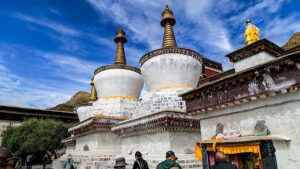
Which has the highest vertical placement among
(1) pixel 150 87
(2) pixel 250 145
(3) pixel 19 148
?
(1) pixel 150 87

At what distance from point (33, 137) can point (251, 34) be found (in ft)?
69.3

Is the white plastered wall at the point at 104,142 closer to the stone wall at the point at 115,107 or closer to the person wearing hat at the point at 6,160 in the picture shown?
the stone wall at the point at 115,107

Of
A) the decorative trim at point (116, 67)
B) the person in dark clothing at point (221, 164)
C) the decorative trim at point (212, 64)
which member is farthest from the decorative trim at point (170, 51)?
the decorative trim at point (212, 64)

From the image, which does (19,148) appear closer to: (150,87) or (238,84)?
(150,87)

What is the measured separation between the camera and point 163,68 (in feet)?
37.3

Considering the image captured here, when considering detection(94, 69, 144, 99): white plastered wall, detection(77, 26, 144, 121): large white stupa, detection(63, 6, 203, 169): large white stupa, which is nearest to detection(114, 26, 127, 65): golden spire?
detection(63, 6, 203, 169): large white stupa

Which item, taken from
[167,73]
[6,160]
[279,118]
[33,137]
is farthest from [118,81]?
[33,137]

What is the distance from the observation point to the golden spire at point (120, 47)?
16641 millimetres

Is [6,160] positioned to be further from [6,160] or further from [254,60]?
[254,60]

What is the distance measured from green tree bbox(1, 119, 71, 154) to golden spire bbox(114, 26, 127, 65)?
11.4 metres

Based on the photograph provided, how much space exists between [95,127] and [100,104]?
2.48m

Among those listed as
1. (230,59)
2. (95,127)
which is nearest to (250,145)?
(230,59)

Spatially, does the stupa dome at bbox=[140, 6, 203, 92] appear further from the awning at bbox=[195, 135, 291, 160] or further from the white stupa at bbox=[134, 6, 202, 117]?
the awning at bbox=[195, 135, 291, 160]

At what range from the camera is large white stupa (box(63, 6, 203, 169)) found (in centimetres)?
888
